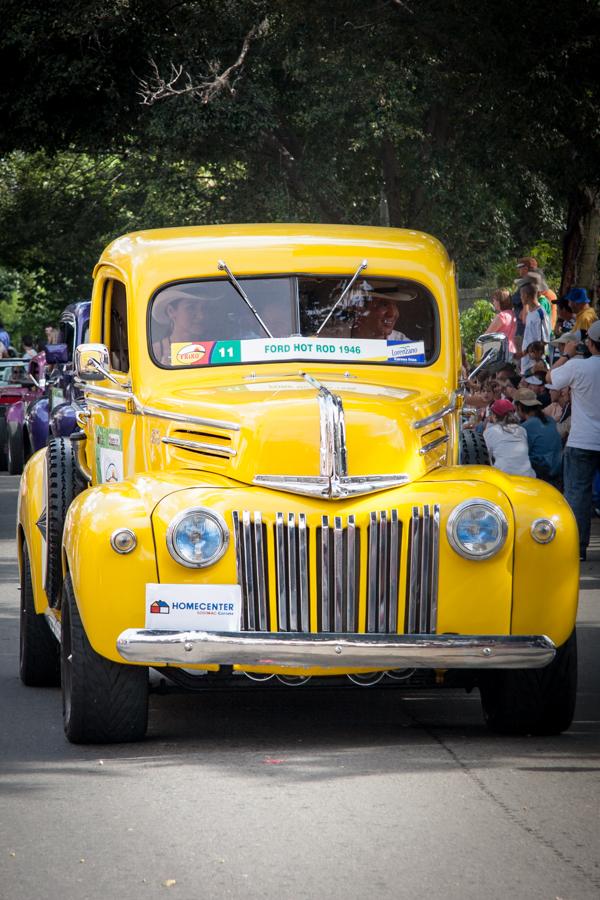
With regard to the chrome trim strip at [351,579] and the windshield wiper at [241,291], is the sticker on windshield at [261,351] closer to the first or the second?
the windshield wiper at [241,291]

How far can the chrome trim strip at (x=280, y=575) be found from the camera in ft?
23.0

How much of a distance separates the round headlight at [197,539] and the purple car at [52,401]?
315 cm

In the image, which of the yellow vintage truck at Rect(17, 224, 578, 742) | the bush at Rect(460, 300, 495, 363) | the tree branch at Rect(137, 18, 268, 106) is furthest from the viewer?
the bush at Rect(460, 300, 495, 363)

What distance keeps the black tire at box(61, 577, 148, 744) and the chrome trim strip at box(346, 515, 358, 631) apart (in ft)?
2.85

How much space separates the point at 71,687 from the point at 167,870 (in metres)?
1.89

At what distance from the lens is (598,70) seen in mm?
18250

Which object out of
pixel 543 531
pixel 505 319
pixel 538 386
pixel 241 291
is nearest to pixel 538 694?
pixel 543 531

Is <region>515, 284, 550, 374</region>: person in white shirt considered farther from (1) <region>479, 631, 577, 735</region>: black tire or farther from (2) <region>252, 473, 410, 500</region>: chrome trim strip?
(2) <region>252, 473, 410, 500</region>: chrome trim strip

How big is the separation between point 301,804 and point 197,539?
122cm

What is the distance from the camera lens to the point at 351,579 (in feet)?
23.1

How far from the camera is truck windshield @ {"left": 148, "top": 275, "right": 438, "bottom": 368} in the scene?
27.4 ft

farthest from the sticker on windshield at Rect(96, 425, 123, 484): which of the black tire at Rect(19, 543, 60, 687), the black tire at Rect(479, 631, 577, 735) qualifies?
the black tire at Rect(479, 631, 577, 735)

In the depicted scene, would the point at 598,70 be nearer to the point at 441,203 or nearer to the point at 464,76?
the point at 464,76

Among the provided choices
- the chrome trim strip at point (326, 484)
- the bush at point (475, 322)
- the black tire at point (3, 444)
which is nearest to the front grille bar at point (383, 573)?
the chrome trim strip at point (326, 484)
